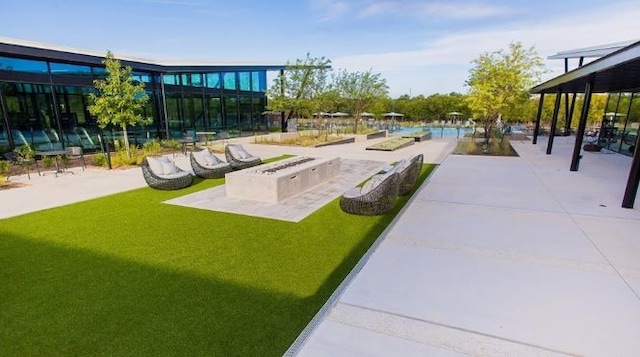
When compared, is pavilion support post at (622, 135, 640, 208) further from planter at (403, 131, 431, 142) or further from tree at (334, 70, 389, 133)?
tree at (334, 70, 389, 133)

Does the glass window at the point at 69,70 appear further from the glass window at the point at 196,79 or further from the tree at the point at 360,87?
the tree at the point at 360,87

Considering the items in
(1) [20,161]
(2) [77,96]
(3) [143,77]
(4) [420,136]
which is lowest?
(4) [420,136]

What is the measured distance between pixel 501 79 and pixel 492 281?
15.5 m

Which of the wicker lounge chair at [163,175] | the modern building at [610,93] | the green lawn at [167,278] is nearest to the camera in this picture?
the green lawn at [167,278]

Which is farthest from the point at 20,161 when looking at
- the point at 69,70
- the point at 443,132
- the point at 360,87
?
the point at 443,132

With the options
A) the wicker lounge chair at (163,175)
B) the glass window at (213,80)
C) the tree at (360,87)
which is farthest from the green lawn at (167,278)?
the tree at (360,87)

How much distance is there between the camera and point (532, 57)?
17359 mm

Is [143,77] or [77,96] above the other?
[143,77]

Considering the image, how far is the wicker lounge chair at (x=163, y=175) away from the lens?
8867mm

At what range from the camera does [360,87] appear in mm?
28797

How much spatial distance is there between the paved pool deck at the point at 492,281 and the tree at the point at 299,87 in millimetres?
16198

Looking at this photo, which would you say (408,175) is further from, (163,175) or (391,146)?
(391,146)

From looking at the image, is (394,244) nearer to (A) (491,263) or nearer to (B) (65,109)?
(A) (491,263)

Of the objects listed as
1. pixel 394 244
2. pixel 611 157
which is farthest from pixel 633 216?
pixel 611 157
